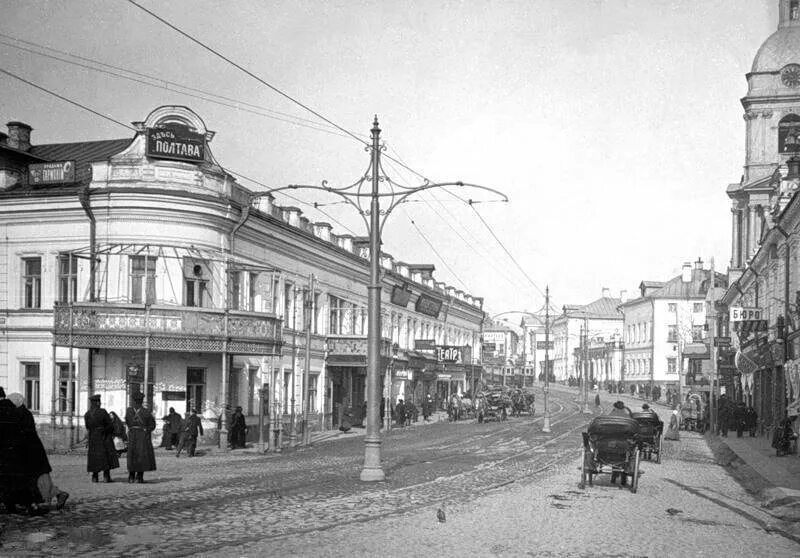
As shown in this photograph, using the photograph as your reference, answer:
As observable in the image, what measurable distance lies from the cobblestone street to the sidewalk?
414 millimetres

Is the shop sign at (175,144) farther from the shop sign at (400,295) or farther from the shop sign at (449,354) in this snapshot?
the shop sign at (449,354)

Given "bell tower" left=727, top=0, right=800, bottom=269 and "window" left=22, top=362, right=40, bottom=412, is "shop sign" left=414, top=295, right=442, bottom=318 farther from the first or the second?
"window" left=22, top=362, right=40, bottom=412

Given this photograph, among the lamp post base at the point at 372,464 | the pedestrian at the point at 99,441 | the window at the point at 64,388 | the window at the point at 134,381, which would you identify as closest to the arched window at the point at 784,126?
the window at the point at 134,381

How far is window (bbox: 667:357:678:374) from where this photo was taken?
97125 mm

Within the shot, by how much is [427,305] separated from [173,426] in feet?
98.5

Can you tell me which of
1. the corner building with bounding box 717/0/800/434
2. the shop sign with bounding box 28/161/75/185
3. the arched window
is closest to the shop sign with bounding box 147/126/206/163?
the shop sign with bounding box 28/161/75/185

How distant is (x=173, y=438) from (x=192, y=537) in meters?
18.1

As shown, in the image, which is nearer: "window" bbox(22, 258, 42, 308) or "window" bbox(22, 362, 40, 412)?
"window" bbox(22, 362, 40, 412)

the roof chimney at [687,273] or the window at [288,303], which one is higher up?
the roof chimney at [687,273]

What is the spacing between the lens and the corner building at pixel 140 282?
94.2 ft

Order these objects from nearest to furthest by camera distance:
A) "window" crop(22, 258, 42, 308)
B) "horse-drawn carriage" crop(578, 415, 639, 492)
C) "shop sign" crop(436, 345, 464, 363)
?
"horse-drawn carriage" crop(578, 415, 639, 492) < "window" crop(22, 258, 42, 308) < "shop sign" crop(436, 345, 464, 363)

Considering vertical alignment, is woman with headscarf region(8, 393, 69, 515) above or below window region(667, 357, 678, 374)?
above

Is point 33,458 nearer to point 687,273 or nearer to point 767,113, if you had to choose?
point 767,113

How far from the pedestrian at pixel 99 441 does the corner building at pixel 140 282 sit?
9.90m
